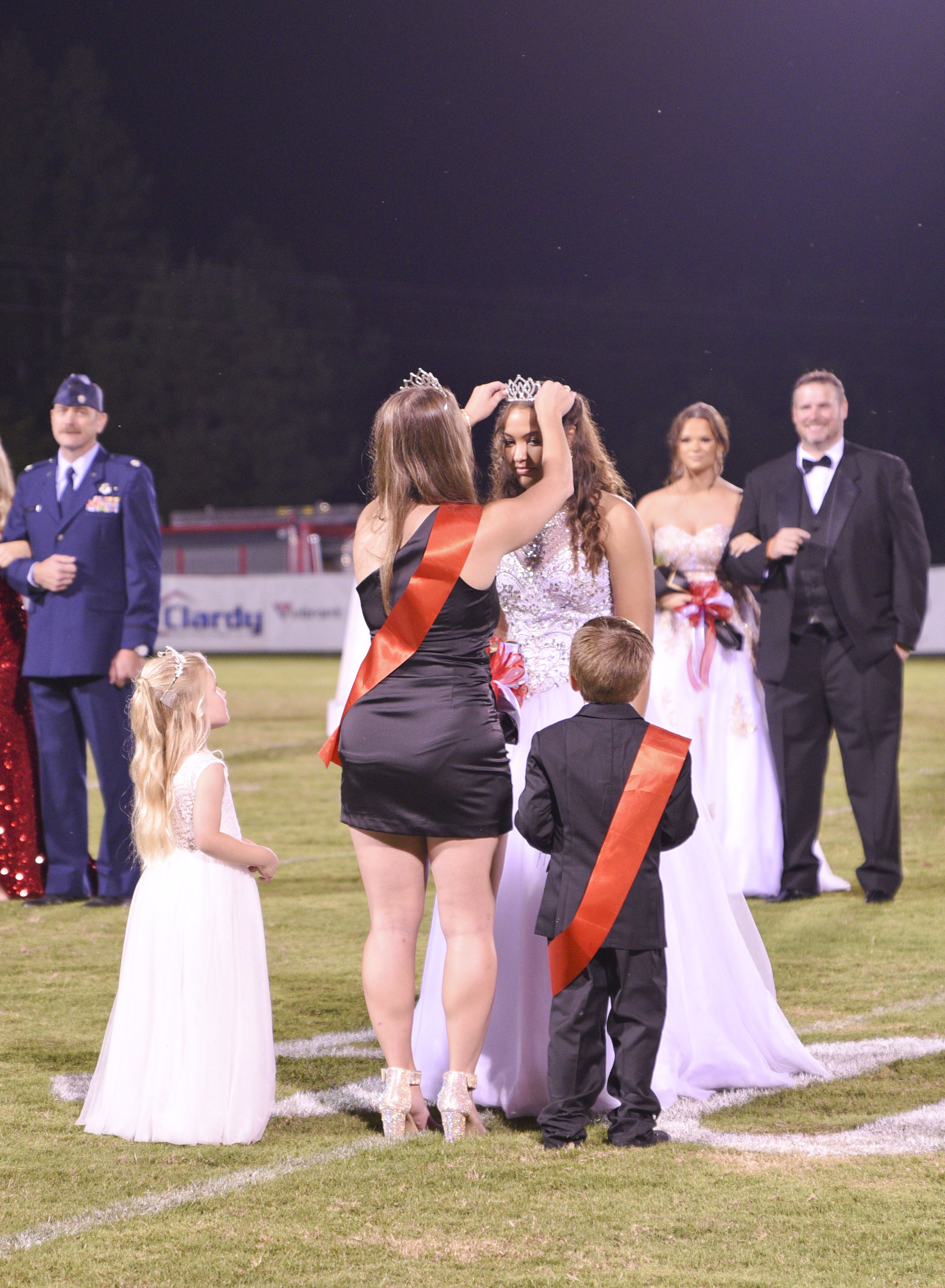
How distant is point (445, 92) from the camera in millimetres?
45719

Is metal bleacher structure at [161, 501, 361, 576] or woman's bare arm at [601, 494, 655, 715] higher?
woman's bare arm at [601, 494, 655, 715]

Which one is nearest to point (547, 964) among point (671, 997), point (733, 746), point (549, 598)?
point (671, 997)

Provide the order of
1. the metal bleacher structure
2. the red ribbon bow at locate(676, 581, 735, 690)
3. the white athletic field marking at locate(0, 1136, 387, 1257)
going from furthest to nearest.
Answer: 1. the metal bleacher structure
2. the red ribbon bow at locate(676, 581, 735, 690)
3. the white athletic field marking at locate(0, 1136, 387, 1257)

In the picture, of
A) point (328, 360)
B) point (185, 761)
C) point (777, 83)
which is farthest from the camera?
point (328, 360)

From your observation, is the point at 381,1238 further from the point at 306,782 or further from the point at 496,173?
the point at 496,173

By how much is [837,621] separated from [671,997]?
Result: 3.18m

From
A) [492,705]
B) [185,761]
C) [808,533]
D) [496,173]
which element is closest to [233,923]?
[185,761]

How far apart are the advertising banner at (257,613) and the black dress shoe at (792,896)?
23073 mm

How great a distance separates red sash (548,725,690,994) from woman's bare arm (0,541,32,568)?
4117mm

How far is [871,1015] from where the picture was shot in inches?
181

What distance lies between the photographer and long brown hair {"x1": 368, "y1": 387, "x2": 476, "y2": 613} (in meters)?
3.25

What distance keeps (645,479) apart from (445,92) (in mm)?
14223

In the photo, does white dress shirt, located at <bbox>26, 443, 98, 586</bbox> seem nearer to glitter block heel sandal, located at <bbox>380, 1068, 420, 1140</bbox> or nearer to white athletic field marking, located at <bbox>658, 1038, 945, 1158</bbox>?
glitter block heel sandal, located at <bbox>380, 1068, 420, 1140</bbox>

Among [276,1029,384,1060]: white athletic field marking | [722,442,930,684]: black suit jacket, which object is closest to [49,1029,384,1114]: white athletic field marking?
[276,1029,384,1060]: white athletic field marking
